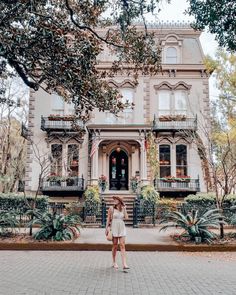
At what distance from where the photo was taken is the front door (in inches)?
890

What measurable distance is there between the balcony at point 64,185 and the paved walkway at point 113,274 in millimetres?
10977

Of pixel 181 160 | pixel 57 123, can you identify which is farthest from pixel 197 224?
pixel 57 123

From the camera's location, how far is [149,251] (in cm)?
1059

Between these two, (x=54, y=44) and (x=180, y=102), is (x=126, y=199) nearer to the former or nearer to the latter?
(x=180, y=102)

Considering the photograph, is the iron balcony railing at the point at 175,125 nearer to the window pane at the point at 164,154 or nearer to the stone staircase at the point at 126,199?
→ the window pane at the point at 164,154

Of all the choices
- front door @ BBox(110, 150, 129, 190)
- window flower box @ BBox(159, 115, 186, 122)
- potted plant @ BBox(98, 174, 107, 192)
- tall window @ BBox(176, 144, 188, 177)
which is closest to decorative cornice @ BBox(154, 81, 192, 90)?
window flower box @ BBox(159, 115, 186, 122)

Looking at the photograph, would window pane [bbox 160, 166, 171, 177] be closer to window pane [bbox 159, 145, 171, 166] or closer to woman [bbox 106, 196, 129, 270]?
window pane [bbox 159, 145, 171, 166]

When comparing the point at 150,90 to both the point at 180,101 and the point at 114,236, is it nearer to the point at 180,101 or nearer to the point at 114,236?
the point at 180,101

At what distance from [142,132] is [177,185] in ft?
13.1

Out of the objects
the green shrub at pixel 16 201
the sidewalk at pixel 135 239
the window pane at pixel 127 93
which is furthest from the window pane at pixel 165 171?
the sidewalk at pixel 135 239

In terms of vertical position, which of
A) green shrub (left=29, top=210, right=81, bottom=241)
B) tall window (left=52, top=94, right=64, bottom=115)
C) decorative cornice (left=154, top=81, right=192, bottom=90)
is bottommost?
green shrub (left=29, top=210, right=81, bottom=241)

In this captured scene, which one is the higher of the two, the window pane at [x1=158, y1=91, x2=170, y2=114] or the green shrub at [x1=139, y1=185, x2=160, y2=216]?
the window pane at [x1=158, y1=91, x2=170, y2=114]

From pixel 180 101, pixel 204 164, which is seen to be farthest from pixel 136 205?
pixel 180 101

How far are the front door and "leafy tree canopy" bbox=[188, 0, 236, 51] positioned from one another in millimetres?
16002
